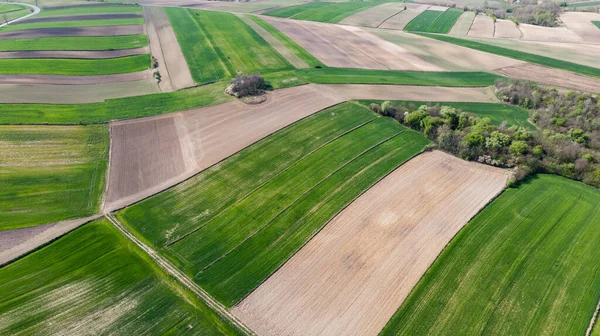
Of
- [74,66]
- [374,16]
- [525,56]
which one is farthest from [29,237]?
[374,16]

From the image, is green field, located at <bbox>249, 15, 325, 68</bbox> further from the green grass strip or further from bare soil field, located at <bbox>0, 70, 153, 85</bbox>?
the green grass strip

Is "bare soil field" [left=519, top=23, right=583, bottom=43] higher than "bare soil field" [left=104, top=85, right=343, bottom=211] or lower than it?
higher

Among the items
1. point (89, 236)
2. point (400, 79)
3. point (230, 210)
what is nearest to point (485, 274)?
point (230, 210)

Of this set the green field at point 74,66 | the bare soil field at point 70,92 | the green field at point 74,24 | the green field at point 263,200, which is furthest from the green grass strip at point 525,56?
the green field at point 74,24

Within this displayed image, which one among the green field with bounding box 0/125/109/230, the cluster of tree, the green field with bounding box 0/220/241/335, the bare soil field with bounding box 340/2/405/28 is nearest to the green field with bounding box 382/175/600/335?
the cluster of tree

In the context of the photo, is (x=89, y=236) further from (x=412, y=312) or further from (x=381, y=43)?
(x=381, y=43)

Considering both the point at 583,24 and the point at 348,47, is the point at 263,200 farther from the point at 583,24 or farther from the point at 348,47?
the point at 583,24

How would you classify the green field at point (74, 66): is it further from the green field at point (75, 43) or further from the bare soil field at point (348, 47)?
the bare soil field at point (348, 47)

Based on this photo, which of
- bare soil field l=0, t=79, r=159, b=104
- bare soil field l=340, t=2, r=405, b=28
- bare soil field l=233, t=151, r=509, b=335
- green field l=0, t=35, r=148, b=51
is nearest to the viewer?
bare soil field l=233, t=151, r=509, b=335
